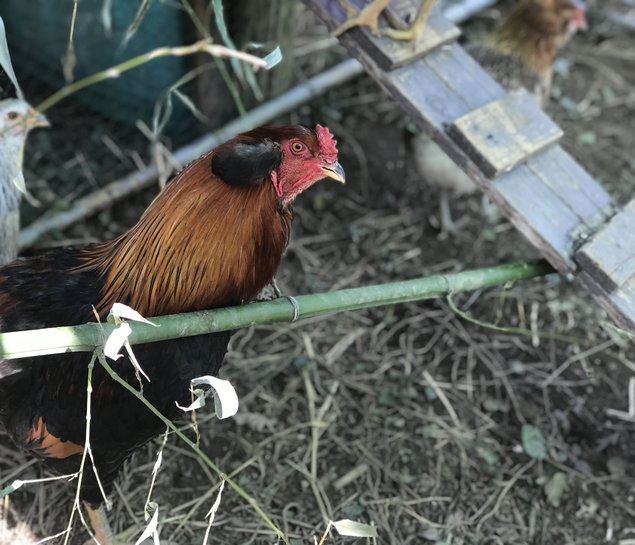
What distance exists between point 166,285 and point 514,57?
249 cm

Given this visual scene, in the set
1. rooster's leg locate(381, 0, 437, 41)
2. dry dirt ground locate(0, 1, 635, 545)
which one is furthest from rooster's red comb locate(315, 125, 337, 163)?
Answer: dry dirt ground locate(0, 1, 635, 545)

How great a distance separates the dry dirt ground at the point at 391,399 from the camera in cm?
236

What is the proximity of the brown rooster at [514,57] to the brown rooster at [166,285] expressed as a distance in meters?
1.76

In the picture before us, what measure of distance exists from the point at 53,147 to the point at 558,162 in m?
2.39

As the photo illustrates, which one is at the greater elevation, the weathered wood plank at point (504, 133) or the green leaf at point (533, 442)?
the weathered wood plank at point (504, 133)

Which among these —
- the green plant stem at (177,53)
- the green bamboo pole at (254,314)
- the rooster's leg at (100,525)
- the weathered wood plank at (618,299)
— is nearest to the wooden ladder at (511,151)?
the weathered wood plank at (618,299)

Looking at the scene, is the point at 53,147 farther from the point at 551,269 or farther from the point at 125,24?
the point at 551,269

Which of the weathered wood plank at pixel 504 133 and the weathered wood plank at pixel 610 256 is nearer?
the weathered wood plank at pixel 610 256

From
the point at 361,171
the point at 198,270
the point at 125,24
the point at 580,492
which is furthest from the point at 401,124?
the point at 198,270

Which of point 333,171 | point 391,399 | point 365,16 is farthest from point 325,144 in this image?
point 391,399

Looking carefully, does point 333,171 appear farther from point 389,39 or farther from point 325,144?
point 389,39

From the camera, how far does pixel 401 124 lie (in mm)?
3855

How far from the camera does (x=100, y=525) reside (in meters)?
2.13

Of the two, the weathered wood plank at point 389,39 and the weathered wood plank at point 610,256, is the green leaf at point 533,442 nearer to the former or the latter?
the weathered wood plank at point 610,256
